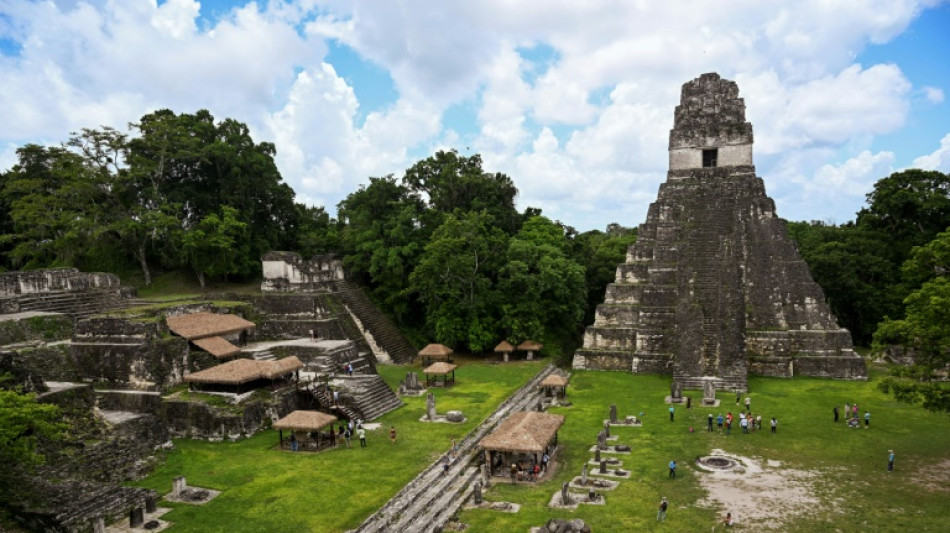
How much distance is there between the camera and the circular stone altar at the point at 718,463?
1744 cm

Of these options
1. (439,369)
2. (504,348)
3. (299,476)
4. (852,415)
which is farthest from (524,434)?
(504,348)

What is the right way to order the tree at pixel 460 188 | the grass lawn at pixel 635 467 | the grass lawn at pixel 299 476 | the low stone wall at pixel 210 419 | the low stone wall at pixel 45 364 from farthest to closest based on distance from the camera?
the tree at pixel 460 188 < the low stone wall at pixel 210 419 < the low stone wall at pixel 45 364 < the grass lawn at pixel 299 476 < the grass lawn at pixel 635 467

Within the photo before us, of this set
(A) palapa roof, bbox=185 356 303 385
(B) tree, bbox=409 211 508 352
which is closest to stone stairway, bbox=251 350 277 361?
(A) palapa roof, bbox=185 356 303 385

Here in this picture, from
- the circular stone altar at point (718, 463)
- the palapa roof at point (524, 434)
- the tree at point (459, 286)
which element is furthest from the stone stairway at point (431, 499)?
the tree at point (459, 286)

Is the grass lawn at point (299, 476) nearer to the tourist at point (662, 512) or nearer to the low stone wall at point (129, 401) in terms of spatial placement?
the low stone wall at point (129, 401)

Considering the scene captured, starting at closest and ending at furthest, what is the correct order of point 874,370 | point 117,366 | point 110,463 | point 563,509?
point 563,509, point 110,463, point 117,366, point 874,370

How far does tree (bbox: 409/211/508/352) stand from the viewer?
3362 cm

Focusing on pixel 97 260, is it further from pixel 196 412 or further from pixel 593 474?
pixel 593 474

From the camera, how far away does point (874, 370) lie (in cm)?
2900

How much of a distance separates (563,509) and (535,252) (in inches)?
819

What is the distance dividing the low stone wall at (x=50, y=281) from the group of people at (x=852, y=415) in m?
32.3

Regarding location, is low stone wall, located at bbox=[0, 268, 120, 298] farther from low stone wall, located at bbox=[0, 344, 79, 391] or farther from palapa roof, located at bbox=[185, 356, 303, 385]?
palapa roof, located at bbox=[185, 356, 303, 385]

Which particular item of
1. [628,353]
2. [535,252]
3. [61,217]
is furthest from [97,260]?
[628,353]

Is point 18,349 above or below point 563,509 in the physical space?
above
